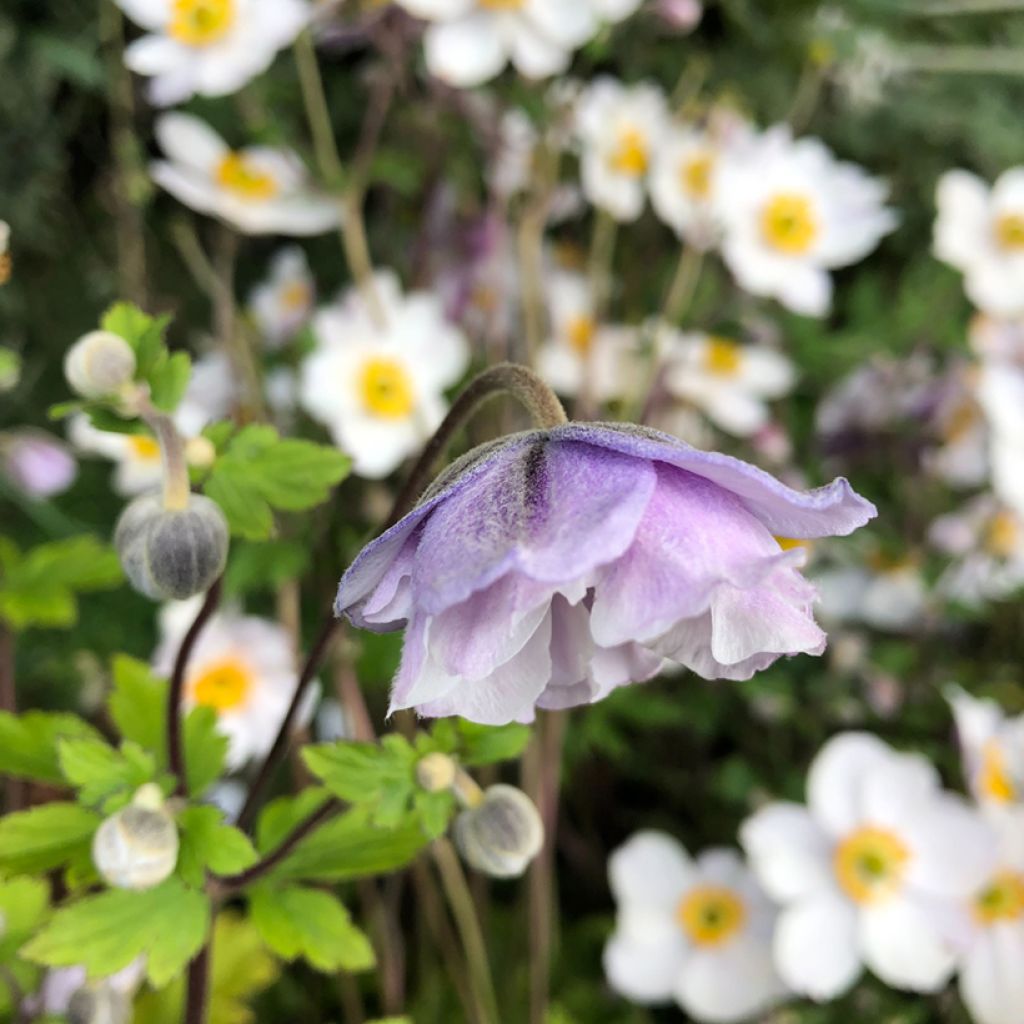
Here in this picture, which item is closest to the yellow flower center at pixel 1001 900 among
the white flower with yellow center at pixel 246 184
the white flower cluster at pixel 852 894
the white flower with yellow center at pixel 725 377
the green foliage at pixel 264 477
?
the white flower cluster at pixel 852 894

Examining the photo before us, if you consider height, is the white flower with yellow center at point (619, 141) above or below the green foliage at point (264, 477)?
below

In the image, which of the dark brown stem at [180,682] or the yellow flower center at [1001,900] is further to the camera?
the yellow flower center at [1001,900]

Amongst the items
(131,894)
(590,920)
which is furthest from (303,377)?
(590,920)

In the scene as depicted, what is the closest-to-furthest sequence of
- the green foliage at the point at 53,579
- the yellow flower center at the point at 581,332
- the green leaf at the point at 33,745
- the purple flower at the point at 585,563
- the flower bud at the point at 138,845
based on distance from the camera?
the purple flower at the point at 585,563
the flower bud at the point at 138,845
the green leaf at the point at 33,745
the green foliage at the point at 53,579
the yellow flower center at the point at 581,332

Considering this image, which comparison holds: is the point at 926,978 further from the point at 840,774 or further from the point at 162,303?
the point at 162,303

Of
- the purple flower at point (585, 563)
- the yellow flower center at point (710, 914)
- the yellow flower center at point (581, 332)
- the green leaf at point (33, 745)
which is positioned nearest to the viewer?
the purple flower at point (585, 563)

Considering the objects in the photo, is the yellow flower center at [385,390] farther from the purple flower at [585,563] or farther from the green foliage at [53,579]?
the purple flower at [585,563]
